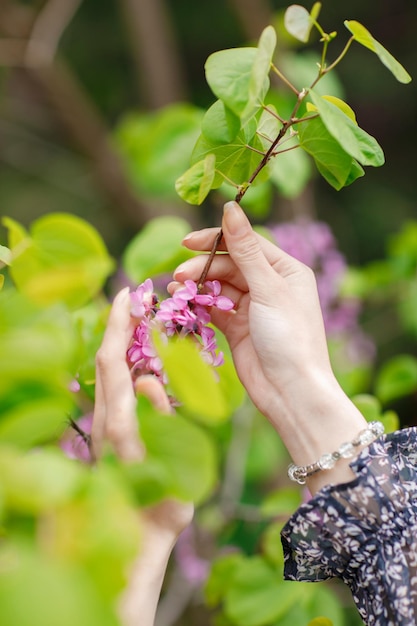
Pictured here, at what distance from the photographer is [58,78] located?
1.68m

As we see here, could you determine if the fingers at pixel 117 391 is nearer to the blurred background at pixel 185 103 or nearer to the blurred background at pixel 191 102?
the blurred background at pixel 185 103

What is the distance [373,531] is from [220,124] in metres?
0.36

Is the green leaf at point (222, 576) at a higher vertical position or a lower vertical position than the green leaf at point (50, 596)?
lower

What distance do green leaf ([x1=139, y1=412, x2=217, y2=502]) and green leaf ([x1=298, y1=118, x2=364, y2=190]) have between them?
30cm

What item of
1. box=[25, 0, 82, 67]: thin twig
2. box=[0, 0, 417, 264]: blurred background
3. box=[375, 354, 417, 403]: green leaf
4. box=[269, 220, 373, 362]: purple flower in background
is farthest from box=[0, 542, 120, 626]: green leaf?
box=[0, 0, 417, 264]: blurred background

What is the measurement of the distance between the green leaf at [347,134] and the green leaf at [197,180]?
0.32 ft

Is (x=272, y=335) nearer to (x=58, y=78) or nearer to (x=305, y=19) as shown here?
(x=305, y=19)

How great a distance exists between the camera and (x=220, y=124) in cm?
53

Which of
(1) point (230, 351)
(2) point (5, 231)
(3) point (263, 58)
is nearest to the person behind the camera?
(3) point (263, 58)

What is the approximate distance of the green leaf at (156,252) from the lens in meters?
0.77

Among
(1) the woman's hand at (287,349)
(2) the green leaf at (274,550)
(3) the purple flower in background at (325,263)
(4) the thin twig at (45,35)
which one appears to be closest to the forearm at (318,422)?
(1) the woman's hand at (287,349)

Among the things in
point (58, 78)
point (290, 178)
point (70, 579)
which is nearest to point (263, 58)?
point (70, 579)

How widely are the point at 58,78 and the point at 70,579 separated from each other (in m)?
1.62

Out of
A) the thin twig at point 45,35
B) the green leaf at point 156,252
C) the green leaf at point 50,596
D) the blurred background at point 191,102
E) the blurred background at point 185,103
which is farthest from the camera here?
the blurred background at point 191,102
